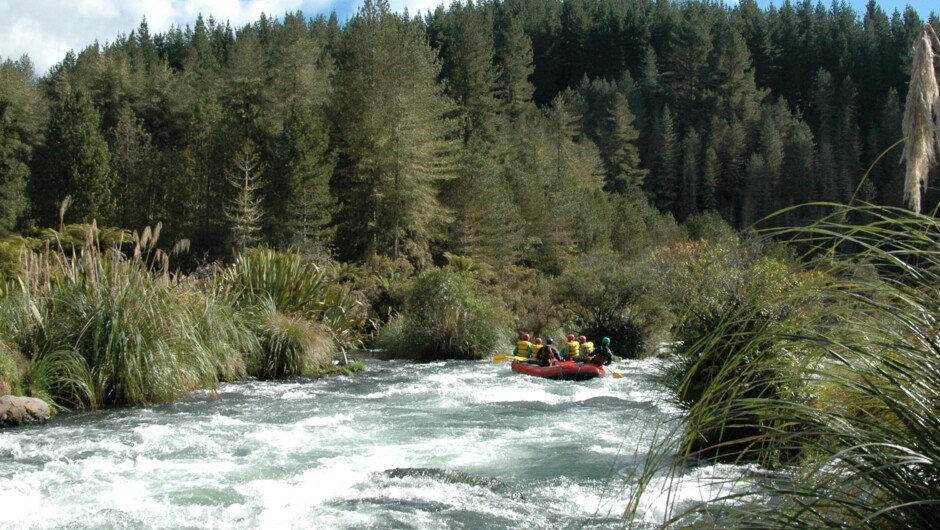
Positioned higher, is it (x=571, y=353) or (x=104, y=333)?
(x=104, y=333)

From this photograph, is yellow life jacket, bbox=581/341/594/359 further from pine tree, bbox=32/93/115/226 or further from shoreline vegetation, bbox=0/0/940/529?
pine tree, bbox=32/93/115/226

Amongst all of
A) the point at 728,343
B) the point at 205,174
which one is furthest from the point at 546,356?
the point at 205,174

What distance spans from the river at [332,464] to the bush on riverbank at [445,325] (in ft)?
27.5

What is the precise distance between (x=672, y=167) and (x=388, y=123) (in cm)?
5798

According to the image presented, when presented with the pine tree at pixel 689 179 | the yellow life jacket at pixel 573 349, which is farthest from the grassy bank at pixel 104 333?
the pine tree at pixel 689 179

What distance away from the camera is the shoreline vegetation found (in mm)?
2832

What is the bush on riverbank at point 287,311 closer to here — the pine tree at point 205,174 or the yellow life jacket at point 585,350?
the yellow life jacket at point 585,350

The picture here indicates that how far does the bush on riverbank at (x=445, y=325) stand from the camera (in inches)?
950

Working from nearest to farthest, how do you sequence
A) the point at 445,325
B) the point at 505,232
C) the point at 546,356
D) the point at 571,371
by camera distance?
the point at 571,371 < the point at 546,356 < the point at 445,325 < the point at 505,232

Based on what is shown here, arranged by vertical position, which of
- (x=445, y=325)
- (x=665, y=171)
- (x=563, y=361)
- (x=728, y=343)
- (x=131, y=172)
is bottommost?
(x=563, y=361)

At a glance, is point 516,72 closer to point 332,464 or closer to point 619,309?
point 619,309

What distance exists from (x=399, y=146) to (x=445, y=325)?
21913 mm

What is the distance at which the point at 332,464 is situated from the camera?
32.9 ft

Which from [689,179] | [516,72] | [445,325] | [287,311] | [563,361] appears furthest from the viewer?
[689,179]
